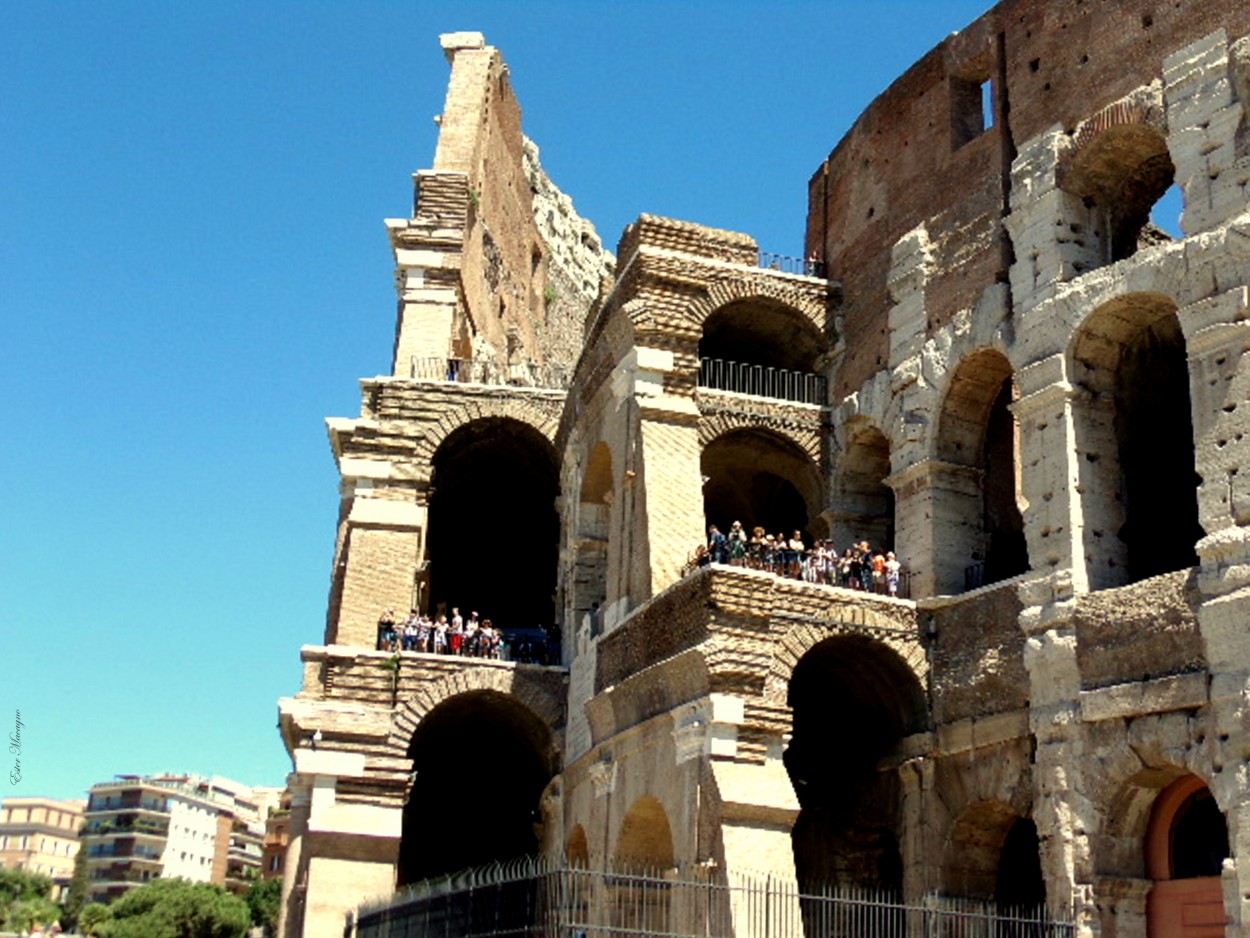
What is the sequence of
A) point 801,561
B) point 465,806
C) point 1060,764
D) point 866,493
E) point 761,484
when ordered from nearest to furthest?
1. point 1060,764
2. point 801,561
3. point 866,493
4. point 761,484
5. point 465,806

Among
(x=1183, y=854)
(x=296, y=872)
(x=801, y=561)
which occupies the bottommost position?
(x=1183, y=854)

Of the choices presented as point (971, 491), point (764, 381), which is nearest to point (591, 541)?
point (764, 381)

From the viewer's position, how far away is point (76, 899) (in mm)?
73688

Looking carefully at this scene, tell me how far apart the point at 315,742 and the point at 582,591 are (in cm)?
454

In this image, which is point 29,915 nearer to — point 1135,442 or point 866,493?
point 866,493

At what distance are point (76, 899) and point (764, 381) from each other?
62.6 meters

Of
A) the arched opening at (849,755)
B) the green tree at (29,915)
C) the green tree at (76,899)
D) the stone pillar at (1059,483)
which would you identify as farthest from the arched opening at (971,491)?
the green tree at (76,899)

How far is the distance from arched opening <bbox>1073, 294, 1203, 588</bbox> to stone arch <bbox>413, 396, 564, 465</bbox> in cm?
1060

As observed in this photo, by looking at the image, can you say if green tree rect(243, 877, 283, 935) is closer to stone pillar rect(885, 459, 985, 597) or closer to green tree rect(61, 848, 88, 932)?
green tree rect(61, 848, 88, 932)

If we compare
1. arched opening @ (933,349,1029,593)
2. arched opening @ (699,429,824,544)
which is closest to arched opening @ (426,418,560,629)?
arched opening @ (699,429,824,544)

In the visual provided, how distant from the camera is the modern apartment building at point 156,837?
93.2m

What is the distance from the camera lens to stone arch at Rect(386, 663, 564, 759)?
21922 millimetres

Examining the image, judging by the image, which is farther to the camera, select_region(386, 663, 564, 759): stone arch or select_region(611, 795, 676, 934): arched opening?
select_region(386, 663, 564, 759): stone arch

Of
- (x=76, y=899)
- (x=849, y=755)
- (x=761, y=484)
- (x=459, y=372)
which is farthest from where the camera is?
(x=76, y=899)
